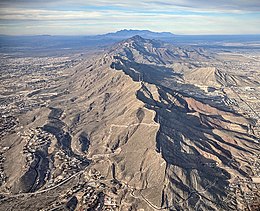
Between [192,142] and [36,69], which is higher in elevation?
[192,142]

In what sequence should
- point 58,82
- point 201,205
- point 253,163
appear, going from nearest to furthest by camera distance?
point 201,205, point 253,163, point 58,82

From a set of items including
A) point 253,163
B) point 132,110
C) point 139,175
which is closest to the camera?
point 139,175

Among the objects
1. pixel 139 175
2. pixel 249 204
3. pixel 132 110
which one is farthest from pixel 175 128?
pixel 249 204

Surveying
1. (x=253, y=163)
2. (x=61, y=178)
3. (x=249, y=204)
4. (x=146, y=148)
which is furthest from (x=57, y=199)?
(x=253, y=163)

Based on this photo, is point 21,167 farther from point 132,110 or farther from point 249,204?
point 249,204

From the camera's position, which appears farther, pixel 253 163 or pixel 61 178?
pixel 253 163

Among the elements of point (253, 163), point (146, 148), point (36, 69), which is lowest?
point (36, 69)

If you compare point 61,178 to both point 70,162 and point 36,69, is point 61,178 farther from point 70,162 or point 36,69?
point 36,69
